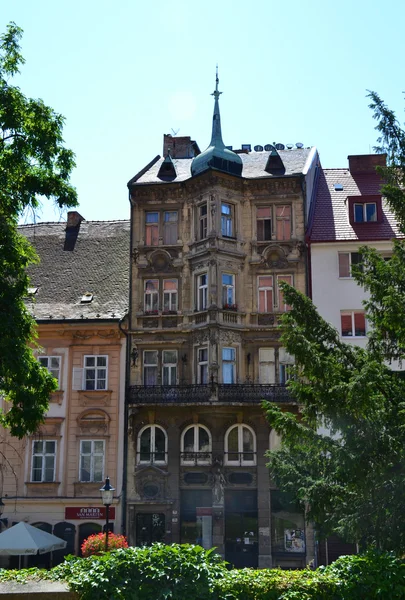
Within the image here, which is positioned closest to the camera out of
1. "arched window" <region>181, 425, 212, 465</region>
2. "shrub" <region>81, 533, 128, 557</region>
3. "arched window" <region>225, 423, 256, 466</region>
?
"shrub" <region>81, 533, 128, 557</region>

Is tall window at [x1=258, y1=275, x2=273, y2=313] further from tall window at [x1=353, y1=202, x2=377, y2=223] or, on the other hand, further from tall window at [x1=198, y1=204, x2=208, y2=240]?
tall window at [x1=353, y1=202, x2=377, y2=223]

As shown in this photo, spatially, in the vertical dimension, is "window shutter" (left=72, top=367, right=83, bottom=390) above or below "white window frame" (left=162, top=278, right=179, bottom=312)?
below

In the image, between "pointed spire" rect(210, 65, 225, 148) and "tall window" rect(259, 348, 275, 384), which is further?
"pointed spire" rect(210, 65, 225, 148)

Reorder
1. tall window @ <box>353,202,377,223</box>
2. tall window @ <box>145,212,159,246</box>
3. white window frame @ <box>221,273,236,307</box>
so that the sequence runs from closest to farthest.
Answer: white window frame @ <box>221,273,236,307</box>, tall window @ <box>353,202,377,223</box>, tall window @ <box>145,212,159,246</box>

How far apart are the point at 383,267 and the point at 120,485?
1717 cm

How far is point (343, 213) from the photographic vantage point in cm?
3456

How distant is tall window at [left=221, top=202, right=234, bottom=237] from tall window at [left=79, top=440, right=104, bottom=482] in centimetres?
1038

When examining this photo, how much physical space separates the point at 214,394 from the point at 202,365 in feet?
5.07

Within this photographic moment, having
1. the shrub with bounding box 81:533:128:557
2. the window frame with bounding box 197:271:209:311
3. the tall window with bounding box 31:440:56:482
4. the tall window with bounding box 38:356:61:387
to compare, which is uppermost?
the window frame with bounding box 197:271:209:311

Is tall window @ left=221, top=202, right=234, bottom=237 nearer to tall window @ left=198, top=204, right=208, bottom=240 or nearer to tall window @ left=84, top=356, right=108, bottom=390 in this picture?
tall window @ left=198, top=204, right=208, bottom=240

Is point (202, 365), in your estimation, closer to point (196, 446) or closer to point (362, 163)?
point (196, 446)

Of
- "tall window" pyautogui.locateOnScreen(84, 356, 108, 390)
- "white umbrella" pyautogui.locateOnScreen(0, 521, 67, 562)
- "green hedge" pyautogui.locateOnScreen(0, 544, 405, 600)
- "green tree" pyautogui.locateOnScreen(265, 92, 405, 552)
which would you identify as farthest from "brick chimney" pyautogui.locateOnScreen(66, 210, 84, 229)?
"green hedge" pyautogui.locateOnScreen(0, 544, 405, 600)

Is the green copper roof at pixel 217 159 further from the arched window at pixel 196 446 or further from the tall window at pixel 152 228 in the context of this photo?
the arched window at pixel 196 446

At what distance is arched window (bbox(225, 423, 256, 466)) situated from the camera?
3097 centimetres
